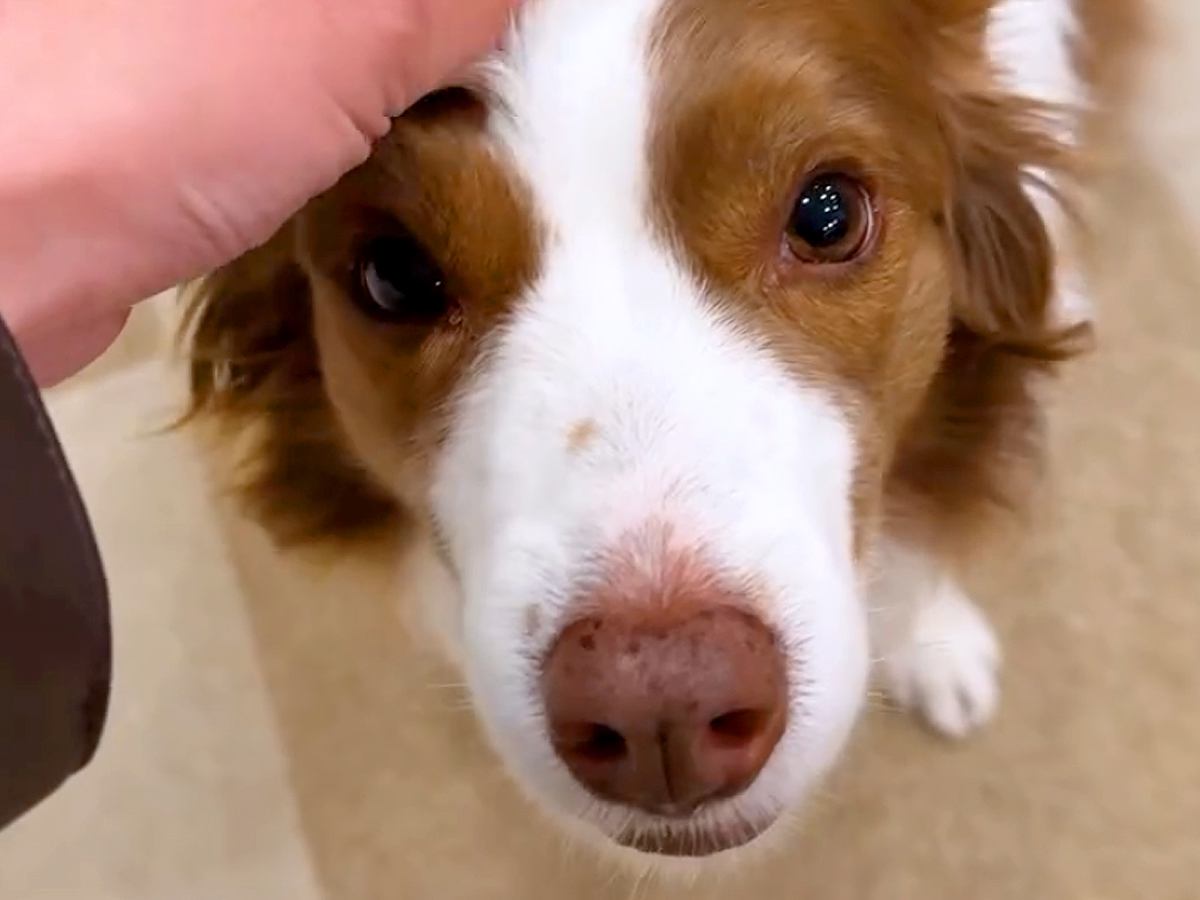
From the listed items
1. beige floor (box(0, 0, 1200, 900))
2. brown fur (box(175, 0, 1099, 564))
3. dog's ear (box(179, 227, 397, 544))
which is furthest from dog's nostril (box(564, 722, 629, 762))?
beige floor (box(0, 0, 1200, 900))

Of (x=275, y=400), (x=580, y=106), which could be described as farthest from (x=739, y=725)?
(x=275, y=400)

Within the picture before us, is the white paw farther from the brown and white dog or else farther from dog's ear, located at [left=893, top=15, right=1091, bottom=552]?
the brown and white dog

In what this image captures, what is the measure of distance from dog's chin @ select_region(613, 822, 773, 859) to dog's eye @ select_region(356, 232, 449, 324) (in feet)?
1.46

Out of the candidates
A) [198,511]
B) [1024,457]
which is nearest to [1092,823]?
[1024,457]

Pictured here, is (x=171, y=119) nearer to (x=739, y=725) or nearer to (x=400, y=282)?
(x=400, y=282)

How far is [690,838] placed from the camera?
1.36m

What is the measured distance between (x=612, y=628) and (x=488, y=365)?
27cm

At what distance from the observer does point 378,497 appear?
177cm

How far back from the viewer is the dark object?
103 cm

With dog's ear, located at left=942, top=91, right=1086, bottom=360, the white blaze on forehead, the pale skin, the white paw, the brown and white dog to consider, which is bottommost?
the white paw

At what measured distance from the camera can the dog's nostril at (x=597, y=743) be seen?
120cm

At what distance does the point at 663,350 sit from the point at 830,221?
7.1 inches

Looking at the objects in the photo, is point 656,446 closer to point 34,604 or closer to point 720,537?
point 720,537

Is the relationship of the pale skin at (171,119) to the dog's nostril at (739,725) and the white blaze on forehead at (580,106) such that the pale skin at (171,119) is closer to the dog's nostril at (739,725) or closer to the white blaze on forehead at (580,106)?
the white blaze on forehead at (580,106)
